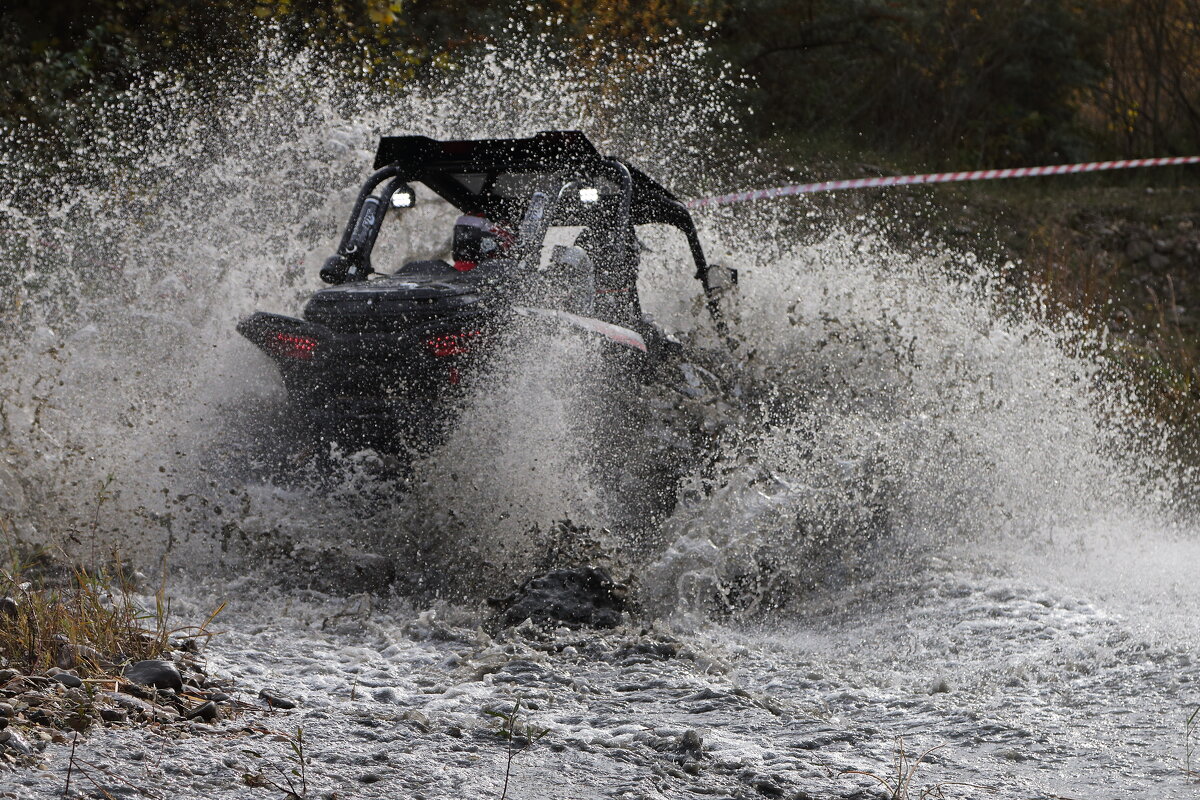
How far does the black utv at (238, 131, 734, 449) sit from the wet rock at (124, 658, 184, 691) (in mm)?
2037

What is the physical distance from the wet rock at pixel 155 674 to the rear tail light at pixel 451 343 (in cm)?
210

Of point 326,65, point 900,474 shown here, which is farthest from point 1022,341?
point 326,65

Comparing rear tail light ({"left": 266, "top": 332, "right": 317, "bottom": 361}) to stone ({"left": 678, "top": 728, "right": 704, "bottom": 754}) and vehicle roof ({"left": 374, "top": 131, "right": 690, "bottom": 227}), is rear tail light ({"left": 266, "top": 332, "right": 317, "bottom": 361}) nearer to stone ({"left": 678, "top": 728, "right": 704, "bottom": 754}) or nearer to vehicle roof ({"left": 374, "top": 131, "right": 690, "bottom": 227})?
vehicle roof ({"left": 374, "top": 131, "right": 690, "bottom": 227})

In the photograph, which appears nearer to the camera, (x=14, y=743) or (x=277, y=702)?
(x=14, y=743)

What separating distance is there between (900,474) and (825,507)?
77cm

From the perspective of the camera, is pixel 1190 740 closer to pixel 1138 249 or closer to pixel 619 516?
pixel 619 516

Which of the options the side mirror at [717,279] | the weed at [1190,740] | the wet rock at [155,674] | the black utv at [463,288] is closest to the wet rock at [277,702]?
the wet rock at [155,674]

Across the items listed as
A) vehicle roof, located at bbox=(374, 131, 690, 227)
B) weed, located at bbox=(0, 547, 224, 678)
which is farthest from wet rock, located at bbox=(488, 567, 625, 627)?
vehicle roof, located at bbox=(374, 131, 690, 227)

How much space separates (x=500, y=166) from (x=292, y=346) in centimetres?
157

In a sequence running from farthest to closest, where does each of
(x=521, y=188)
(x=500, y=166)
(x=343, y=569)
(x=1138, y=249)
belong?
1. (x=1138, y=249)
2. (x=521, y=188)
3. (x=500, y=166)
4. (x=343, y=569)

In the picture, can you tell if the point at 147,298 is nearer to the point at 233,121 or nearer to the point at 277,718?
the point at 233,121

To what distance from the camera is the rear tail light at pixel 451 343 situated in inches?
191

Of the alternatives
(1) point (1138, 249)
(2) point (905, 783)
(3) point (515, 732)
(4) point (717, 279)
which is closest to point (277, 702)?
(3) point (515, 732)

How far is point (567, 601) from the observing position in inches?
167
